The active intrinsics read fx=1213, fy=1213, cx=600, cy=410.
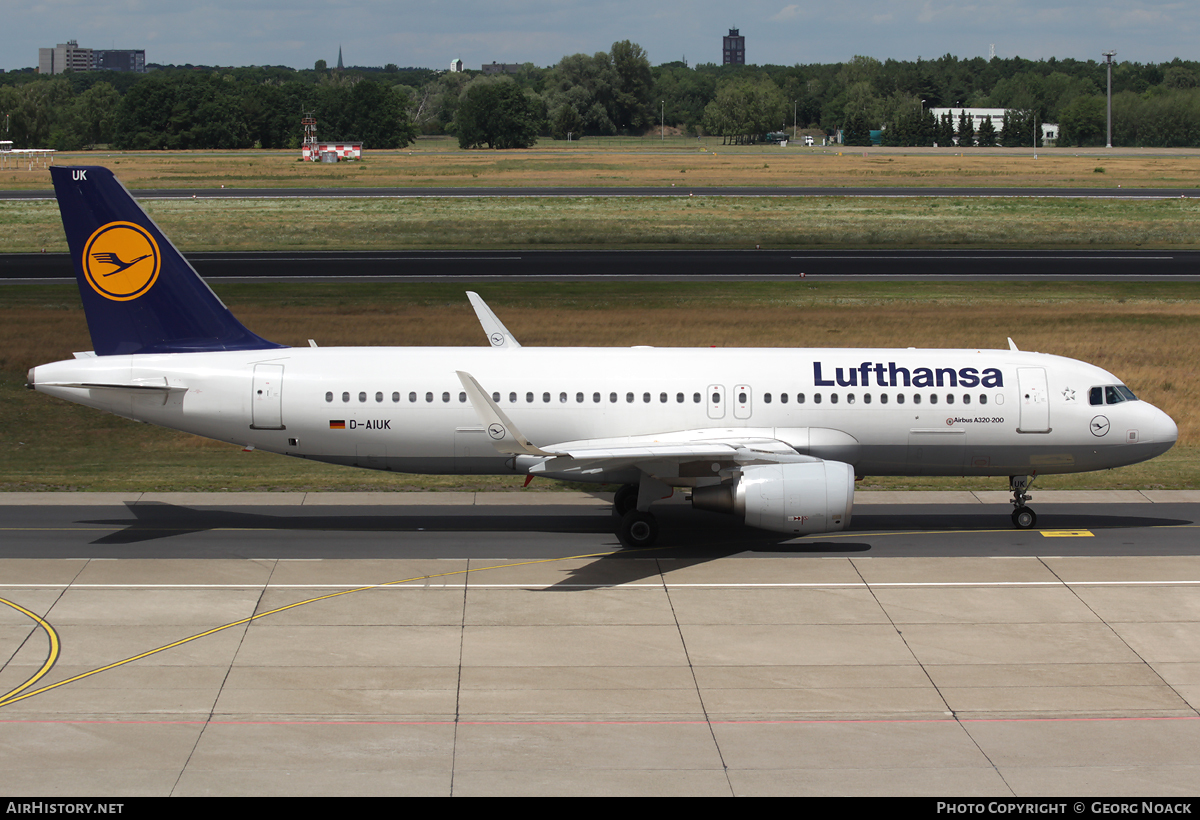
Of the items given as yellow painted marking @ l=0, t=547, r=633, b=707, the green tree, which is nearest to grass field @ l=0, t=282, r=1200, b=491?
yellow painted marking @ l=0, t=547, r=633, b=707

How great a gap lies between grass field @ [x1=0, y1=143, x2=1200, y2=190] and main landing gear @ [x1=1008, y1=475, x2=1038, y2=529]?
95325mm

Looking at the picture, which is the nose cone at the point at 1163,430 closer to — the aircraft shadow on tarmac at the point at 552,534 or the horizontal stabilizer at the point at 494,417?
the aircraft shadow on tarmac at the point at 552,534

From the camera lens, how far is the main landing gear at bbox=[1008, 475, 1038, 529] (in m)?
29.0

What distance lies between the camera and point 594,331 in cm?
5231

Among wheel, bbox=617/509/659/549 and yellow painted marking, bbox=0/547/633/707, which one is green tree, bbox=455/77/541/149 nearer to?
wheel, bbox=617/509/659/549

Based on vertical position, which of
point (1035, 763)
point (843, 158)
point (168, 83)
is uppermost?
point (168, 83)

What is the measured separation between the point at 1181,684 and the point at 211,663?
15.9m

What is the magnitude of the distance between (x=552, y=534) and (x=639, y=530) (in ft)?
8.07

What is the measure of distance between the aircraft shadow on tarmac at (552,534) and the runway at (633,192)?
79.3 metres

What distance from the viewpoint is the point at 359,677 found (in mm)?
19672

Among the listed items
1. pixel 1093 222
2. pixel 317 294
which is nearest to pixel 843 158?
pixel 1093 222
